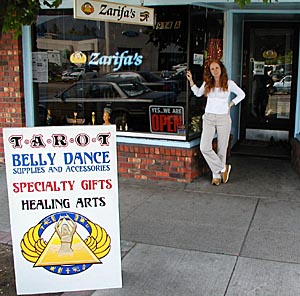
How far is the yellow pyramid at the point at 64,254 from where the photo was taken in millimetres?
3689

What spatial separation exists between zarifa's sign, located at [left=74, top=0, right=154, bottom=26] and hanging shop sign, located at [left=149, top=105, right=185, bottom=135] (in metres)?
1.32

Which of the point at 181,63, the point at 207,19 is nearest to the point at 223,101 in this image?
the point at 181,63

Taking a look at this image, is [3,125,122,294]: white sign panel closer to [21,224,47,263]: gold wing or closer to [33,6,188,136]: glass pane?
[21,224,47,263]: gold wing

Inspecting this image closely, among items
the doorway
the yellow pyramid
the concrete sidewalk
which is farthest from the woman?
Answer: the yellow pyramid

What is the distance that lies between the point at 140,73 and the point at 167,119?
2.60ft

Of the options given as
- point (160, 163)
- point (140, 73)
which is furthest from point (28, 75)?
point (160, 163)

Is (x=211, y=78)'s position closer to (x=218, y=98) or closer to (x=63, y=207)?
(x=218, y=98)

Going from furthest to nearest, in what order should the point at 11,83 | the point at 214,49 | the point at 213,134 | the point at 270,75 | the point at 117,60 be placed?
1. the point at 270,75
2. the point at 11,83
3. the point at 117,60
4. the point at 214,49
5. the point at 213,134

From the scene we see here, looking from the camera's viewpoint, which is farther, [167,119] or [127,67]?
[127,67]

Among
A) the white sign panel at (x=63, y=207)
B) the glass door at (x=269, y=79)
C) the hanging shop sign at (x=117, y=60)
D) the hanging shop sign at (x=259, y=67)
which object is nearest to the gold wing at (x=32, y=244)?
the white sign panel at (x=63, y=207)

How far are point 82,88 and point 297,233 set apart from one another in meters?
4.08

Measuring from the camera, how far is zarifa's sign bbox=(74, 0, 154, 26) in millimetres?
5109

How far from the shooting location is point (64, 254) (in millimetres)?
3715

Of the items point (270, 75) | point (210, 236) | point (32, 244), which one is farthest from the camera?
point (270, 75)
